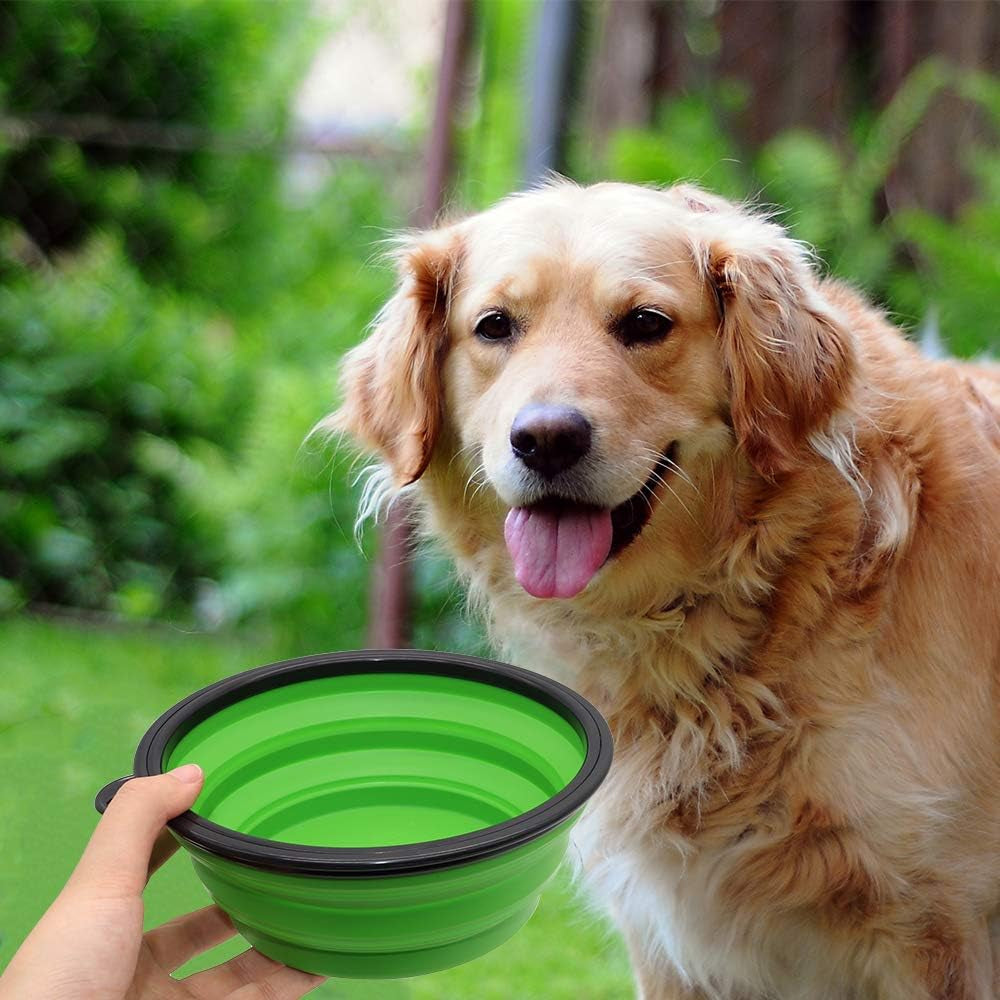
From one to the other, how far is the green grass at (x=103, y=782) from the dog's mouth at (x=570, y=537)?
1.07 metres

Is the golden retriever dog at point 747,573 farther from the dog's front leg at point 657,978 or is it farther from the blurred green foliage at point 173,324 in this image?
the blurred green foliage at point 173,324

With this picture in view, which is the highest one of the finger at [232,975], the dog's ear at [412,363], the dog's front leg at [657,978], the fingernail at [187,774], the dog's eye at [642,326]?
the dog's eye at [642,326]

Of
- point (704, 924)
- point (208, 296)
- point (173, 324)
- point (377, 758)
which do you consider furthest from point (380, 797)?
point (208, 296)

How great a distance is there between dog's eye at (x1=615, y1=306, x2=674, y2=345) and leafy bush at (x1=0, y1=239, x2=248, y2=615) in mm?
2928

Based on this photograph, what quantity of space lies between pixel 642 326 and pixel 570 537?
→ 0.39 meters

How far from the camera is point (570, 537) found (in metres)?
1.97

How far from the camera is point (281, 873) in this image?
51.5 inches

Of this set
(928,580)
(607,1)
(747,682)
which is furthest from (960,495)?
(607,1)

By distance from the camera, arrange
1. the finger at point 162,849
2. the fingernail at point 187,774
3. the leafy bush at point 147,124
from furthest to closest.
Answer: the leafy bush at point 147,124 → the finger at point 162,849 → the fingernail at point 187,774

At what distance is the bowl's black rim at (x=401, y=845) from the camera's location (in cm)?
129

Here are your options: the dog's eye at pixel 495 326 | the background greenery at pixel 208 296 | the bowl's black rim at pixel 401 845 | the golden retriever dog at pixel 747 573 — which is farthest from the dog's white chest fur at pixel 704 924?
the background greenery at pixel 208 296

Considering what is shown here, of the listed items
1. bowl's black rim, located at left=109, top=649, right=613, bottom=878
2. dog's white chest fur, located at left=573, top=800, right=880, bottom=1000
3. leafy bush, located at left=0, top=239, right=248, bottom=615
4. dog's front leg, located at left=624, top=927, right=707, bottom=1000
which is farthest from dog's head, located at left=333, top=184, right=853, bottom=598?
leafy bush, located at left=0, top=239, right=248, bottom=615

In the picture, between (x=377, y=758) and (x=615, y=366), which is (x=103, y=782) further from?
(x=615, y=366)

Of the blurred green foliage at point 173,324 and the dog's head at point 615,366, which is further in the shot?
the blurred green foliage at point 173,324
